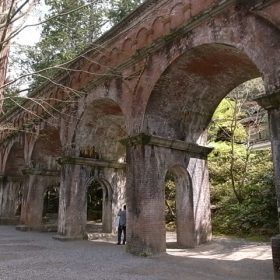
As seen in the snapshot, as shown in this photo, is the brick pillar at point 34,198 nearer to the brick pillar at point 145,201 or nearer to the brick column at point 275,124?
the brick pillar at point 145,201

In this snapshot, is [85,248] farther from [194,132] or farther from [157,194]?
[194,132]

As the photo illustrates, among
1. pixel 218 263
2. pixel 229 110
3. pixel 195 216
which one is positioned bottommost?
pixel 218 263

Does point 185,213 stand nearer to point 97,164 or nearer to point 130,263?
point 130,263

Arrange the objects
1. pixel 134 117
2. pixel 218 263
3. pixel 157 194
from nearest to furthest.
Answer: pixel 218 263 → pixel 157 194 → pixel 134 117

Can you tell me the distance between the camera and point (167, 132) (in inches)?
461

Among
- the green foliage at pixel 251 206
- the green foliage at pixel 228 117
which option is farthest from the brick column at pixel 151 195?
the green foliage at pixel 228 117

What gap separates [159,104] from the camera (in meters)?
11.3

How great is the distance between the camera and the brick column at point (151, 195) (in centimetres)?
1030

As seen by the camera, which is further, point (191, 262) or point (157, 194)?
point (157, 194)

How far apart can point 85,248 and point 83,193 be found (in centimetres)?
341

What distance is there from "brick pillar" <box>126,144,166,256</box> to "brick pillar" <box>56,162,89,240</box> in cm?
425

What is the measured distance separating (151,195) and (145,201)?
297mm

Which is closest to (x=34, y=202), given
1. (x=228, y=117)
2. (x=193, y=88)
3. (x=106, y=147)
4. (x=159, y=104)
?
(x=106, y=147)

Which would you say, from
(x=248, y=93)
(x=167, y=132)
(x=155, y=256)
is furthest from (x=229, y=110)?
(x=155, y=256)
